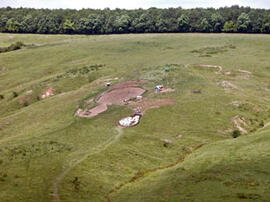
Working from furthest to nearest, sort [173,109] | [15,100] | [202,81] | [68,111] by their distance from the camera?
1. [15,100]
2. [202,81]
3. [68,111]
4. [173,109]

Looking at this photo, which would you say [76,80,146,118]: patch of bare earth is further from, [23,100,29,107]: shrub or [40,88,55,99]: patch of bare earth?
[23,100,29,107]: shrub

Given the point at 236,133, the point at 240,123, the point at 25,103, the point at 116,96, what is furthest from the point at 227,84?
the point at 25,103

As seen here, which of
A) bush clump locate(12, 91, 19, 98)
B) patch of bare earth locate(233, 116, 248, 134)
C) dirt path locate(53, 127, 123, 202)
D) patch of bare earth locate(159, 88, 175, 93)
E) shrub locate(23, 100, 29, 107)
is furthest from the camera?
bush clump locate(12, 91, 19, 98)

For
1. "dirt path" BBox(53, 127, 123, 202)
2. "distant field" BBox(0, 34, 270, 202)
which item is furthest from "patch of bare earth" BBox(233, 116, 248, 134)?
"dirt path" BBox(53, 127, 123, 202)

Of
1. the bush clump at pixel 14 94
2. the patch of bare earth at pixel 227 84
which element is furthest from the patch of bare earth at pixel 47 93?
the patch of bare earth at pixel 227 84

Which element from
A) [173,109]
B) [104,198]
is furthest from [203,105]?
[104,198]

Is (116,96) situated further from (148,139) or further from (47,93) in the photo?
(47,93)

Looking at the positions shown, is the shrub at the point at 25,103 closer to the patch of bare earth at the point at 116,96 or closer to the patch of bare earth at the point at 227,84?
the patch of bare earth at the point at 116,96

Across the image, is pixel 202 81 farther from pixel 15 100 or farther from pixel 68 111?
pixel 15 100
